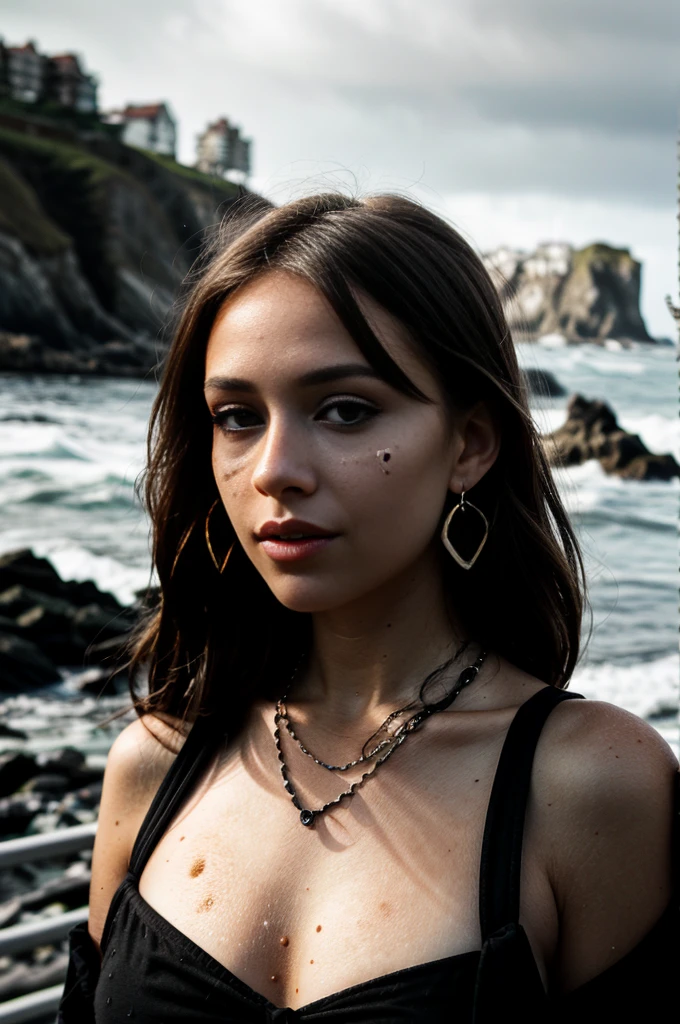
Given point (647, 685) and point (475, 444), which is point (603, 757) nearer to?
point (475, 444)

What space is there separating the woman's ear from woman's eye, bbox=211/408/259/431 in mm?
231

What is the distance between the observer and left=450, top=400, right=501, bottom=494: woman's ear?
42.9 inches

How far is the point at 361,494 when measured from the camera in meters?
0.98

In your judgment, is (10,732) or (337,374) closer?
(337,374)

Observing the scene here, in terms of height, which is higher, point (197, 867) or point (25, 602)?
point (197, 867)

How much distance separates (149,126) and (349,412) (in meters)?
2.98

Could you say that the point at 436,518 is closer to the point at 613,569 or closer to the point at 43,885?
the point at 613,569

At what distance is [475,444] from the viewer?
43.8 inches

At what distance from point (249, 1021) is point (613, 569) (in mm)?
2418

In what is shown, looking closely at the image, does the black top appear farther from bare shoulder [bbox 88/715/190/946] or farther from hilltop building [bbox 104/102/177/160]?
hilltop building [bbox 104/102/177/160]

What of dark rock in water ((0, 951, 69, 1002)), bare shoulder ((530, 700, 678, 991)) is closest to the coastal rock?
dark rock in water ((0, 951, 69, 1002))

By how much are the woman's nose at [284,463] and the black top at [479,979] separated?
348 millimetres

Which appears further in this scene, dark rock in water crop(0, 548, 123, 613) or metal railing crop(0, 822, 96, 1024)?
dark rock in water crop(0, 548, 123, 613)

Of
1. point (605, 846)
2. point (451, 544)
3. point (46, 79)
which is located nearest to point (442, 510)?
point (451, 544)
